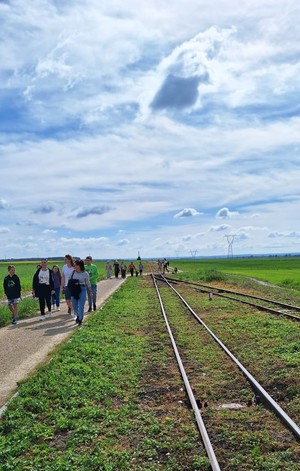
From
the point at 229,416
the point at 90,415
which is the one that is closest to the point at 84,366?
the point at 90,415

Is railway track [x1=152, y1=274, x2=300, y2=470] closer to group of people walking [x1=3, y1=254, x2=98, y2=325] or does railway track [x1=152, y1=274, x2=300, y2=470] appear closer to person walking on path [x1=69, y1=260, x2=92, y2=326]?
person walking on path [x1=69, y1=260, x2=92, y2=326]

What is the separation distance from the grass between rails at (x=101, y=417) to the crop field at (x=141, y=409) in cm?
1

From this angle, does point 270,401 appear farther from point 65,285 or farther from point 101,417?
point 65,285

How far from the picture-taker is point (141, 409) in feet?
23.1

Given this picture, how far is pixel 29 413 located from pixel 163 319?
9912mm

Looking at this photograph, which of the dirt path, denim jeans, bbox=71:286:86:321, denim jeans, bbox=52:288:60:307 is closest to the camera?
the dirt path

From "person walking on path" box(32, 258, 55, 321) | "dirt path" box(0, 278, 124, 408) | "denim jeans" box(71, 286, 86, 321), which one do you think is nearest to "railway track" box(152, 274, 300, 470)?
"dirt path" box(0, 278, 124, 408)

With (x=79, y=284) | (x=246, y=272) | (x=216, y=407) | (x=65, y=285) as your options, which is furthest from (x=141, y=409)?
(x=246, y=272)

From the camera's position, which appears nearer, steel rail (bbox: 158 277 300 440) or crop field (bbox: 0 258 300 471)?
crop field (bbox: 0 258 300 471)

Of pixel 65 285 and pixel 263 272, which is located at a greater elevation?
pixel 65 285

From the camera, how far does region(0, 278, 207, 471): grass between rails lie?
528 cm

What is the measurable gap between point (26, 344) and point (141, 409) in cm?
552

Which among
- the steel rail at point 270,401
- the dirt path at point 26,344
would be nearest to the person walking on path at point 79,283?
the dirt path at point 26,344

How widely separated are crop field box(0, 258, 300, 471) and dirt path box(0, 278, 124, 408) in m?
0.39
